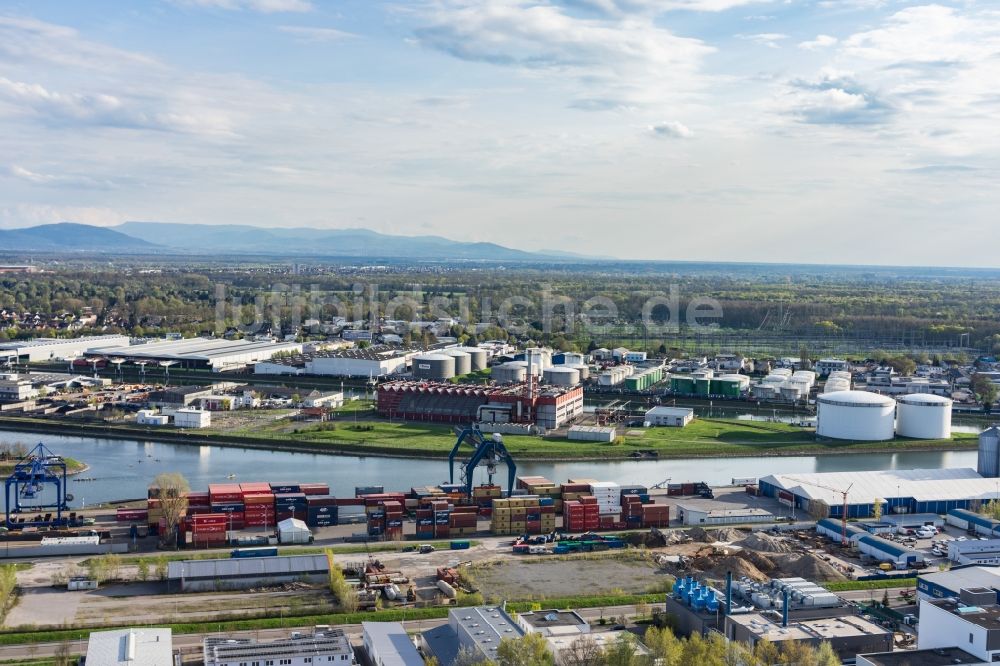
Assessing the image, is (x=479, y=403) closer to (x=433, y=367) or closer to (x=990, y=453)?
(x=433, y=367)

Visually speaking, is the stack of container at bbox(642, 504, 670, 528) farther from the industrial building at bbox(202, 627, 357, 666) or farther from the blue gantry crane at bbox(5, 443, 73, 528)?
the blue gantry crane at bbox(5, 443, 73, 528)

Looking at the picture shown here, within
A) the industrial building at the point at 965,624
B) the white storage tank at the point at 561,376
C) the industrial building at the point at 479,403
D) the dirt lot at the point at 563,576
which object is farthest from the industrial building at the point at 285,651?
the white storage tank at the point at 561,376

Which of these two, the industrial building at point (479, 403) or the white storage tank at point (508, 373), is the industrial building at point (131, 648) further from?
the white storage tank at point (508, 373)

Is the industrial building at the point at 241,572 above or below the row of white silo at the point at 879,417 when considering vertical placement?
below

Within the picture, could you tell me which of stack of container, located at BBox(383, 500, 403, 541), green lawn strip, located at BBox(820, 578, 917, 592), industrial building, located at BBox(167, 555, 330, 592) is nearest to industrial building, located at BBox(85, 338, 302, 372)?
stack of container, located at BBox(383, 500, 403, 541)

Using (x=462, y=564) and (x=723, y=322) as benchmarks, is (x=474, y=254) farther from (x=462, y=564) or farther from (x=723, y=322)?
(x=462, y=564)

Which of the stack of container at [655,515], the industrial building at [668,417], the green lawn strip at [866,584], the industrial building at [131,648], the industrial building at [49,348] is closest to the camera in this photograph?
the industrial building at [131,648]

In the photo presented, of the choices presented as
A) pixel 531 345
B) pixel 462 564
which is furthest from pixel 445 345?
pixel 462 564

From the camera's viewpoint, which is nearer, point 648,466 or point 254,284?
point 648,466
